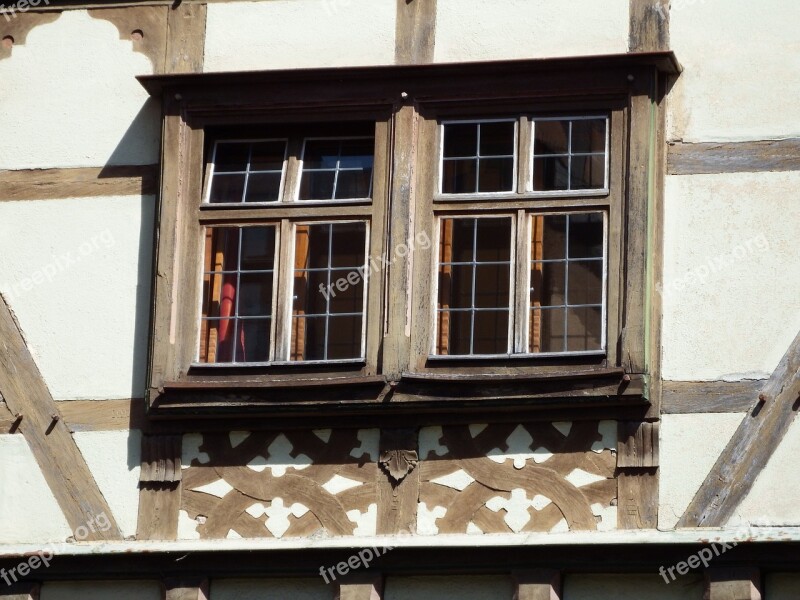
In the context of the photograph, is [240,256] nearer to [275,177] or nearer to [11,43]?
[275,177]

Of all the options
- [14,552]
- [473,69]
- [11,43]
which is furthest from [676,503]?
[11,43]

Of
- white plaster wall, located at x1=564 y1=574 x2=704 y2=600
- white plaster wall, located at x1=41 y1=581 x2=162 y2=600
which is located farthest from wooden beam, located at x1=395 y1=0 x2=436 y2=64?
white plaster wall, located at x1=41 y1=581 x2=162 y2=600

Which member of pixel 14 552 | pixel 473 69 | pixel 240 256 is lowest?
pixel 14 552

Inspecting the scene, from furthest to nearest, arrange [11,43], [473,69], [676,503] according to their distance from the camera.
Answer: [11,43] → [473,69] → [676,503]

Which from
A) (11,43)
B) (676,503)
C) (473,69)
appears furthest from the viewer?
(11,43)

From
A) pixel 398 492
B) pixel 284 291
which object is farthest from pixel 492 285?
pixel 398 492

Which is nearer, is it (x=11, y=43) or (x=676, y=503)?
(x=676, y=503)

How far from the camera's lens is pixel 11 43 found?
35.7 ft

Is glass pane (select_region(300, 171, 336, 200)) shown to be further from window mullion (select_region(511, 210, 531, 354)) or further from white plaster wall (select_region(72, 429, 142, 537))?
white plaster wall (select_region(72, 429, 142, 537))

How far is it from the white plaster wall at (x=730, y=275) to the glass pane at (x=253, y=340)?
2.00 meters

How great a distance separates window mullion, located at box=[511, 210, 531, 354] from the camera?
385 inches

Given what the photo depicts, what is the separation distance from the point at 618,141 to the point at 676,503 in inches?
71.0

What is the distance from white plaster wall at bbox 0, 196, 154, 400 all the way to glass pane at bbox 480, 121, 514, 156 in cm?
174

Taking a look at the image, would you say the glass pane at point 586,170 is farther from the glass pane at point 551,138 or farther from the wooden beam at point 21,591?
the wooden beam at point 21,591
